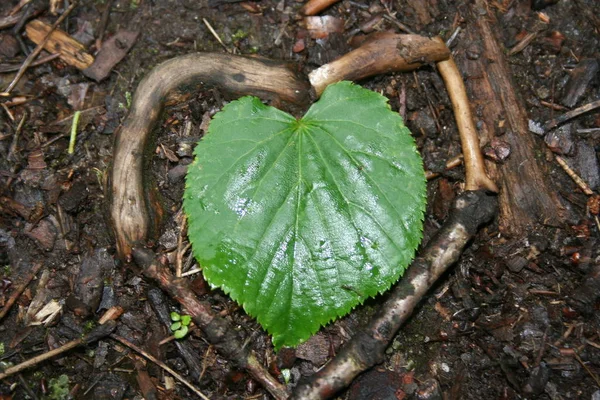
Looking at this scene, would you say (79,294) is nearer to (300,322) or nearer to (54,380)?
(54,380)

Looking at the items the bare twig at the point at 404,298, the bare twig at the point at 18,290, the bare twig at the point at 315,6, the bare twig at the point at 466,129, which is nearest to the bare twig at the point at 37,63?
the bare twig at the point at 18,290

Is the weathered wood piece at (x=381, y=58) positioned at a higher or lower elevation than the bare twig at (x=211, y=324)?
higher

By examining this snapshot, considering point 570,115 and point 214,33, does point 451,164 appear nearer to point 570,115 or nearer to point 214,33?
point 570,115

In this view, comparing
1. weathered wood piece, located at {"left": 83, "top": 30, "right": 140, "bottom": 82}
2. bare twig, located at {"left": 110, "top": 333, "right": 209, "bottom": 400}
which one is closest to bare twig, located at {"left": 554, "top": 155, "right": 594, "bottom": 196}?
bare twig, located at {"left": 110, "top": 333, "right": 209, "bottom": 400}

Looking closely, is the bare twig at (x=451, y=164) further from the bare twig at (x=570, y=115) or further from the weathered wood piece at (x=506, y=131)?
the bare twig at (x=570, y=115)

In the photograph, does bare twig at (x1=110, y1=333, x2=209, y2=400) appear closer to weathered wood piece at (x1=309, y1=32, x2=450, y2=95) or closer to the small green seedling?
the small green seedling

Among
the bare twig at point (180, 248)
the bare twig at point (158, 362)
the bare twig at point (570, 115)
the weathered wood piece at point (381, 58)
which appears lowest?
the bare twig at point (158, 362)

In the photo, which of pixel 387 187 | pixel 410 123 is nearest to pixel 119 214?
pixel 387 187
